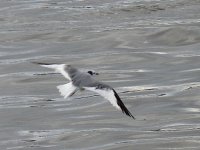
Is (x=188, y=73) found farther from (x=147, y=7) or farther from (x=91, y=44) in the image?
(x=147, y=7)

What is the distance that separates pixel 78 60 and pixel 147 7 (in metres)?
3.48

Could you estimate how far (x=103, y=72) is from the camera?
15.0m

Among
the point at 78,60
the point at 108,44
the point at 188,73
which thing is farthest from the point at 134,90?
the point at 108,44

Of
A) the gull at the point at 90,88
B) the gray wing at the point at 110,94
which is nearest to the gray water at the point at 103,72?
the gull at the point at 90,88

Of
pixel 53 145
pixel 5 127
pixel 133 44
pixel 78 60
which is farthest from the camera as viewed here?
pixel 133 44

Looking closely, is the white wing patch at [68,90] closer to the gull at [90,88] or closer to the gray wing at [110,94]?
the gull at [90,88]

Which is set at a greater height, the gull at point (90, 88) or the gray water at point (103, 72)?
the gull at point (90, 88)

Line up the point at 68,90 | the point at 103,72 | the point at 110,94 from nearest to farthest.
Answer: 1. the point at 110,94
2. the point at 68,90
3. the point at 103,72

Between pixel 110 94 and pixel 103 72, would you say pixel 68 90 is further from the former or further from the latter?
pixel 103 72

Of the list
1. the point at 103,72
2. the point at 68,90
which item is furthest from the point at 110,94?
the point at 103,72

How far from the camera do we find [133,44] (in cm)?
1677

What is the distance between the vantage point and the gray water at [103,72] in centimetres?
1132

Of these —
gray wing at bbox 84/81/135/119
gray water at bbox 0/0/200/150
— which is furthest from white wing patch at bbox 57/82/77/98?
gray water at bbox 0/0/200/150

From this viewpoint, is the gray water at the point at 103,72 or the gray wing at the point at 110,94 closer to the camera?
the gray wing at the point at 110,94
